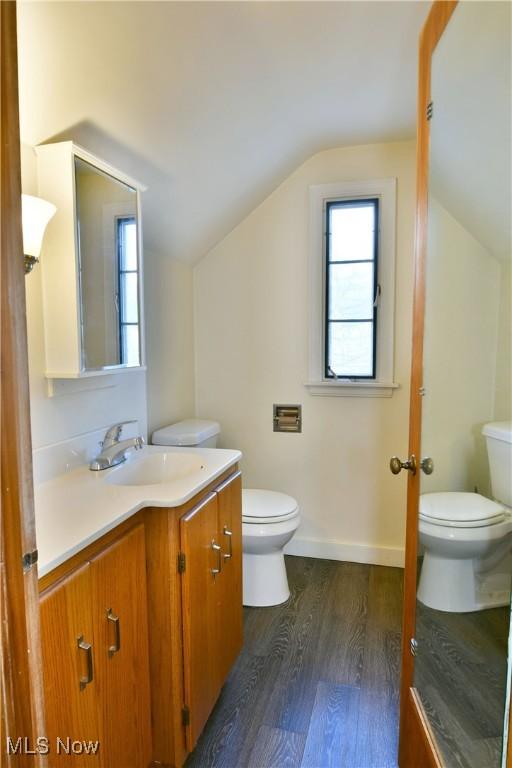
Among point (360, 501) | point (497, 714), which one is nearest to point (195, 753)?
point (497, 714)

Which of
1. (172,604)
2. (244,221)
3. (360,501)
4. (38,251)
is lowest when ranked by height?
(360,501)

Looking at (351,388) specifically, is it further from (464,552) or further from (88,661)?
(88,661)

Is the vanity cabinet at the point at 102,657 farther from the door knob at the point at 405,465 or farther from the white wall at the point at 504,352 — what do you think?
the white wall at the point at 504,352

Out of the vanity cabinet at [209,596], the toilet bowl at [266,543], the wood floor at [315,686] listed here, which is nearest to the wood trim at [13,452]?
the vanity cabinet at [209,596]

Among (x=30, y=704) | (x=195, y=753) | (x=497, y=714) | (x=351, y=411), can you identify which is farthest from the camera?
(x=351, y=411)

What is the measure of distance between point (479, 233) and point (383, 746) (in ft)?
5.33

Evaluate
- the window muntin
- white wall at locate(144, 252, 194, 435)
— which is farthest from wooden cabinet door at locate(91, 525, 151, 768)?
the window muntin

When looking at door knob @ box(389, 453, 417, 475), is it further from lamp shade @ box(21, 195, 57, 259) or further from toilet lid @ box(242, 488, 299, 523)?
lamp shade @ box(21, 195, 57, 259)

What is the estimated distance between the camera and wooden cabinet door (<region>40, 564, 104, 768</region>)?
2.81ft

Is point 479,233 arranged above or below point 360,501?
above

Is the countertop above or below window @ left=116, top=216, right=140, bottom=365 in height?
below

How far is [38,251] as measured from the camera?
1252mm

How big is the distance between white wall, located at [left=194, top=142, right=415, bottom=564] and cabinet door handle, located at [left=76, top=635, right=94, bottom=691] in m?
1.83

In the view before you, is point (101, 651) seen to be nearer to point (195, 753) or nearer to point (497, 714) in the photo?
point (195, 753)
